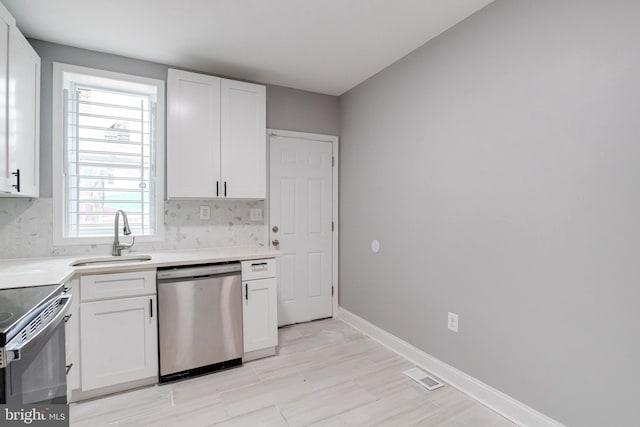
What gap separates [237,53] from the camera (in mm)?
2652

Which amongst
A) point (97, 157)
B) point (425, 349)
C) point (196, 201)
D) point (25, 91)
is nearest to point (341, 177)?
point (196, 201)

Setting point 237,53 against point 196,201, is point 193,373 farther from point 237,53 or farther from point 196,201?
point 237,53

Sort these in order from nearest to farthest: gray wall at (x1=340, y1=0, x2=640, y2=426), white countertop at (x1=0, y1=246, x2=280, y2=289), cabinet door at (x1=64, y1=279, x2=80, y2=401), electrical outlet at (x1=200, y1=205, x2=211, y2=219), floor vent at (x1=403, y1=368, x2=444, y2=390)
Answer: gray wall at (x1=340, y1=0, x2=640, y2=426) < white countertop at (x1=0, y1=246, x2=280, y2=289) < cabinet door at (x1=64, y1=279, x2=80, y2=401) < floor vent at (x1=403, y1=368, x2=444, y2=390) < electrical outlet at (x1=200, y1=205, x2=211, y2=219)

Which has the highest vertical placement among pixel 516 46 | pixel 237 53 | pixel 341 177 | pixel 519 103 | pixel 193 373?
pixel 237 53

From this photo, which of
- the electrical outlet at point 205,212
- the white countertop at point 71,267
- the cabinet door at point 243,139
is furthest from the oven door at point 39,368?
the cabinet door at point 243,139

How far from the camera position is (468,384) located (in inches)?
85.0

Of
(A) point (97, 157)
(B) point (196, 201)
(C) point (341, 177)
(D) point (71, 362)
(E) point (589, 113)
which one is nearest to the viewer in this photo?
(E) point (589, 113)

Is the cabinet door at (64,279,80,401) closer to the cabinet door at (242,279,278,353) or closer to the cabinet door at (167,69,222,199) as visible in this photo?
the cabinet door at (167,69,222,199)

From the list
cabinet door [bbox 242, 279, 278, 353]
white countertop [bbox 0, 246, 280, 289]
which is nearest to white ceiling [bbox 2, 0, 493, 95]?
white countertop [bbox 0, 246, 280, 289]

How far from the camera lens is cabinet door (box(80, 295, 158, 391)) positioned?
2.08 meters

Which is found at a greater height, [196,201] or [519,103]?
[519,103]

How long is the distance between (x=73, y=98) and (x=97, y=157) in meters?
0.50

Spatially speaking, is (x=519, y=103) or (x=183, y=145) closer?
(x=519, y=103)

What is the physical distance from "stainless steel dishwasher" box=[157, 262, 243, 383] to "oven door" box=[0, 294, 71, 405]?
73 cm
